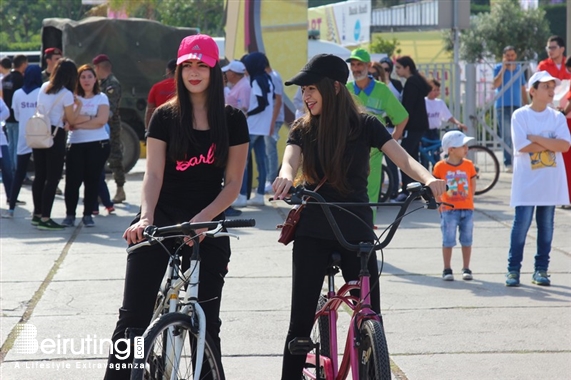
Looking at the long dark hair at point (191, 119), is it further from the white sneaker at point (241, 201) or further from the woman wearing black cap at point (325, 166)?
the white sneaker at point (241, 201)

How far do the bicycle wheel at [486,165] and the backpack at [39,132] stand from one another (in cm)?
607

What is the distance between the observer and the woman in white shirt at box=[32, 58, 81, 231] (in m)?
10.7

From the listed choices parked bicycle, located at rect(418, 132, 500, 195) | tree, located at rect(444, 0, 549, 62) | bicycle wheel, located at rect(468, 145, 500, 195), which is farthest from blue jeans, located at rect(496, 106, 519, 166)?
tree, located at rect(444, 0, 549, 62)

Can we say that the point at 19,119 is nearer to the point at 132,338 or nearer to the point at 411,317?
the point at 411,317

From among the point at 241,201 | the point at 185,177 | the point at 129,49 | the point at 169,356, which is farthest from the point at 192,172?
the point at 129,49

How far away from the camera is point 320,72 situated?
15.3 feet

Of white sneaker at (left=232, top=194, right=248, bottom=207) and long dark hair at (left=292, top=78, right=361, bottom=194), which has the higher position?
long dark hair at (left=292, top=78, right=361, bottom=194)

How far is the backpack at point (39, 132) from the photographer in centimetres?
1055

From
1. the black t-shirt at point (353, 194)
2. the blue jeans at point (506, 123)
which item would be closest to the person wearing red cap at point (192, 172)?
the black t-shirt at point (353, 194)

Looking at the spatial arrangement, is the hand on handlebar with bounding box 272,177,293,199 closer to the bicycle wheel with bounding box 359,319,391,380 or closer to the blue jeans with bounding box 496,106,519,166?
the bicycle wheel with bounding box 359,319,391,380

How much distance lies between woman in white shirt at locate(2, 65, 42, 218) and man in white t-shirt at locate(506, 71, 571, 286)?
6.39 meters

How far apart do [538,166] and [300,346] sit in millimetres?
3954

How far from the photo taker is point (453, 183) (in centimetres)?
823

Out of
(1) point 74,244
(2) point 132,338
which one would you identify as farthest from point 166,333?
(1) point 74,244
